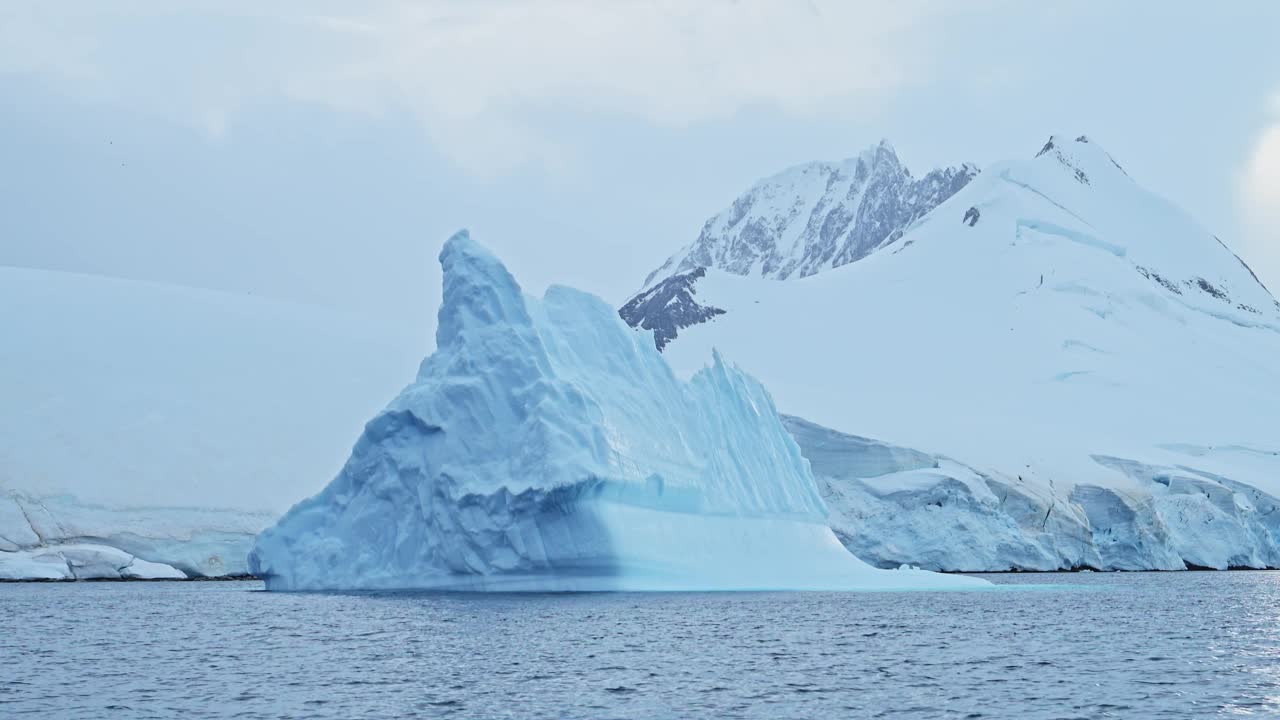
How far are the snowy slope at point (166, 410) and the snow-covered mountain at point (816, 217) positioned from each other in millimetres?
79096

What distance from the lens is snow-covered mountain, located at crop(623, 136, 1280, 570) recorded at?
52.6m

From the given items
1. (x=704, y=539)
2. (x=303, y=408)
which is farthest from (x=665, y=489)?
(x=303, y=408)

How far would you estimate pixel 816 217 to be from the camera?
175m

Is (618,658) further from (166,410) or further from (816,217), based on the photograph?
(816,217)

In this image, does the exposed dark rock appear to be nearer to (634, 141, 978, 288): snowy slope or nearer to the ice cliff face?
(634, 141, 978, 288): snowy slope

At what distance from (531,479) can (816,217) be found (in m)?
151

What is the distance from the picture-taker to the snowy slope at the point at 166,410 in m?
39.8

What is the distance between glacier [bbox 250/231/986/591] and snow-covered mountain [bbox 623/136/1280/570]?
707 inches

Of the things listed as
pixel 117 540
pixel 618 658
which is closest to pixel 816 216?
pixel 117 540

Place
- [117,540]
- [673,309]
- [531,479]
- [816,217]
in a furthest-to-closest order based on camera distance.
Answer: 1. [816,217]
2. [673,309]
3. [117,540]
4. [531,479]

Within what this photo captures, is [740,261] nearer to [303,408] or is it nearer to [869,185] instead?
[869,185]

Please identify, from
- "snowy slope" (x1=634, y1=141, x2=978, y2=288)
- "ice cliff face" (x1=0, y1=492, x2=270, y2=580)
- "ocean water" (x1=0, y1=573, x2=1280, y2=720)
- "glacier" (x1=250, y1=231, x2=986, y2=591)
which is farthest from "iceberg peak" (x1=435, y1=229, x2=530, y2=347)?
"snowy slope" (x1=634, y1=141, x2=978, y2=288)

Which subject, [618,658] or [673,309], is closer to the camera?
[618,658]

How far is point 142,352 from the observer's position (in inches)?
1940
